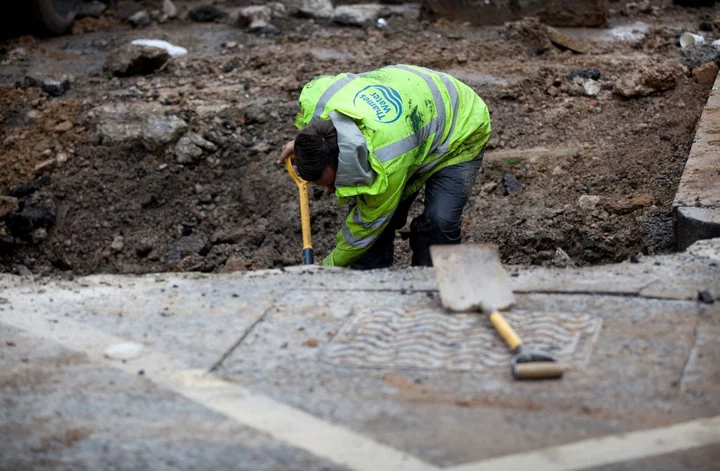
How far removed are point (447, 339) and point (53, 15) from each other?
22.8 feet

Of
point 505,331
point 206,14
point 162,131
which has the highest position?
point 505,331

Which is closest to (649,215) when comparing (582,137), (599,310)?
(582,137)

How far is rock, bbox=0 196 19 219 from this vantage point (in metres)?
→ 6.45

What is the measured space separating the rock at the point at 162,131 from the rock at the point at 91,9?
132 inches

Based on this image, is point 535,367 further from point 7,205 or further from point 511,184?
point 7,205

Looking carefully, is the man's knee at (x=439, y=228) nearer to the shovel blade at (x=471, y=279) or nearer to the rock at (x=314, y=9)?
the shovel blade at (x=471, y=279)

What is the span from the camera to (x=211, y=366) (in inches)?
135

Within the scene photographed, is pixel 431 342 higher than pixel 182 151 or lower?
higher

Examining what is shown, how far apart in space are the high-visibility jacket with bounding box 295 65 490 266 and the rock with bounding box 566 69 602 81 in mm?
2619

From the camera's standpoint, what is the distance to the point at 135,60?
7836 millimetres

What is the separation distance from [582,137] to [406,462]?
15.0 feet

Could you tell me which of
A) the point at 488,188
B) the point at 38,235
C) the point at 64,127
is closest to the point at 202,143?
the point at 64,127

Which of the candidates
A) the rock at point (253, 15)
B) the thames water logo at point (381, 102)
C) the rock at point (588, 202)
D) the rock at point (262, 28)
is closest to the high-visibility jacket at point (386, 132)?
the thames water logo at point (381, 102)

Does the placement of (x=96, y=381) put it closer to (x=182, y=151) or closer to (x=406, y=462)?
(x=406, y=462)
